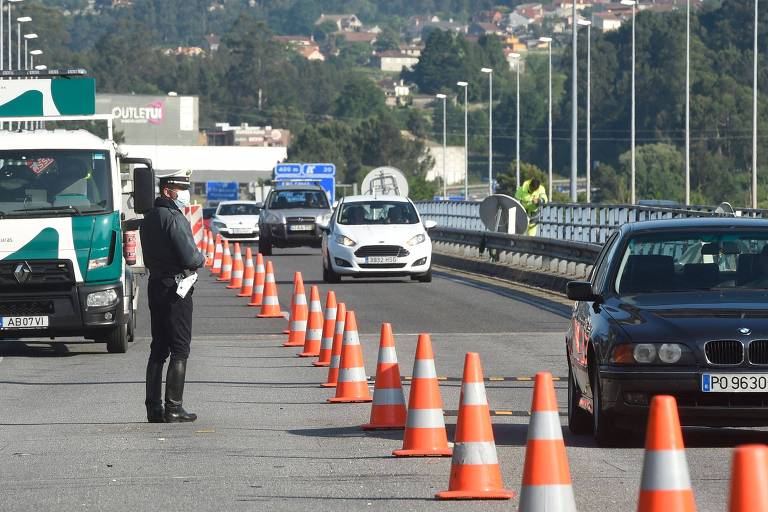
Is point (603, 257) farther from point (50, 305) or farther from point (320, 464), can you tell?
point (50, 305)

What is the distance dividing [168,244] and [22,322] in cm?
564

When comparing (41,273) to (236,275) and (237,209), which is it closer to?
(236,275)

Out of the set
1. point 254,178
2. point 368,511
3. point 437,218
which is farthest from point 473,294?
point 254,178

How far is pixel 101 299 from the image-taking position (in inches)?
692

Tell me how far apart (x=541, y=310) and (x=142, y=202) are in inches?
367

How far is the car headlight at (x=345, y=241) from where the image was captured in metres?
29.8

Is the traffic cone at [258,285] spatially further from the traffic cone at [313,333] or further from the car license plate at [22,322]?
the car license plate at [22,322]

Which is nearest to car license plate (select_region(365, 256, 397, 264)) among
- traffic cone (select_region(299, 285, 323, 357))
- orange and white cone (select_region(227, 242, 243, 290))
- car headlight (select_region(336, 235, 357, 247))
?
car headlight (select_region(336, 235, 357, 247))

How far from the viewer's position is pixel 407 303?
83.5 ft

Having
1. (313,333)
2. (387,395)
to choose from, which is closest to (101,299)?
(313,333)

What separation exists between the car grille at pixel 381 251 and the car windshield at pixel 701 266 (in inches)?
726

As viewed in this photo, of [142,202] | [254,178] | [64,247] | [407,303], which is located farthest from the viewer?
[254,178]

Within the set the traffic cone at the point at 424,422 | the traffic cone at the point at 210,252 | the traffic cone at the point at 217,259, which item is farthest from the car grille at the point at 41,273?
the traffic cone at the point at 210,252

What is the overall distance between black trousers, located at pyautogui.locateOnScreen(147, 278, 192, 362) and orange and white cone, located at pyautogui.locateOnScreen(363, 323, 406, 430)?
1499mm
